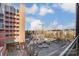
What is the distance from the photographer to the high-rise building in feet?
3.49

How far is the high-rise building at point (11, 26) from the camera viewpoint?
1063mm

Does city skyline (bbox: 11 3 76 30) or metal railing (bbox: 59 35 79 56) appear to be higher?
city skyline (bbox: 11 3 76 30)

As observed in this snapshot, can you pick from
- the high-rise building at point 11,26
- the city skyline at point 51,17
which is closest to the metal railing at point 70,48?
the city skyline at point 51,17

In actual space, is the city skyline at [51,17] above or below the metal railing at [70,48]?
above

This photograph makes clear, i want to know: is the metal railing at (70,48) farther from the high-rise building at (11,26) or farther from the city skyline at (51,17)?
the high-rise building at (11,26)

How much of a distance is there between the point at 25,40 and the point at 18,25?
0.13 metres

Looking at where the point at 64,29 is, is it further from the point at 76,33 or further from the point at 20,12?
the point at 20,12

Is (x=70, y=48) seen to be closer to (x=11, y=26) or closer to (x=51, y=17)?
(x=51, y=17)

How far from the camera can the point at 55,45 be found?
3.51ft

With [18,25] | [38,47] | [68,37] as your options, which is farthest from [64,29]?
[18,25]

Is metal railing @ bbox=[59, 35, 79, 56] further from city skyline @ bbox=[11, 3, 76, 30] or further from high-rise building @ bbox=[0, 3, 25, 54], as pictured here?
high-rise building @ bbox=[0, 3, 25, 54]

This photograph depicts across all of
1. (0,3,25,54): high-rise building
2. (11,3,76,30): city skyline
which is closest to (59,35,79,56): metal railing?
(11,3,76,30): city skyline

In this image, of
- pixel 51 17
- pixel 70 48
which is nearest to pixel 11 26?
pixel 51 17

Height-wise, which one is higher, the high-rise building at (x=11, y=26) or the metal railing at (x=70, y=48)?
the high-rise building at (x=11, y=26)
